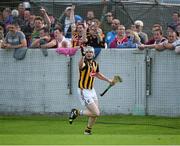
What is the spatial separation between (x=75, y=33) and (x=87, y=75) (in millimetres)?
3381

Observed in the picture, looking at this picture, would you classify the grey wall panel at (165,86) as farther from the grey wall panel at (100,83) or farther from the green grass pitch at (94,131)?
the green grass pitch at (94,131)

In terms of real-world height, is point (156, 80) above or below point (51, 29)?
below

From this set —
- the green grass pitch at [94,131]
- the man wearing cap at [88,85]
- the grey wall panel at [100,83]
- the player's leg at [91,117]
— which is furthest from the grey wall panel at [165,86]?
the player's leg at [91,117]

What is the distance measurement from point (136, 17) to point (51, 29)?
8.19ft

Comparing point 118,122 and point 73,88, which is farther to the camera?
point 73,88

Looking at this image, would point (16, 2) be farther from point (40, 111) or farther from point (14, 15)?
point (40, 111)

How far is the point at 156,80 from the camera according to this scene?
749 inches

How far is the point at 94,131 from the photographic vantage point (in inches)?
651

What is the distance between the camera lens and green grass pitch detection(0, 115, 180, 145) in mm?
13989

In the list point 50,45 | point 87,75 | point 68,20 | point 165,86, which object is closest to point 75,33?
point 50,45

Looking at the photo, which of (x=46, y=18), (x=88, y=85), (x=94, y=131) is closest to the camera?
(x=88, y=85)

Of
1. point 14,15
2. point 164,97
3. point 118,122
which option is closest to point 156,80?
point 164,97

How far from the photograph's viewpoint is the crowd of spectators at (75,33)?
1895cm

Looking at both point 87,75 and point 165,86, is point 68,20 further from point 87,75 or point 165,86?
point 87,75
